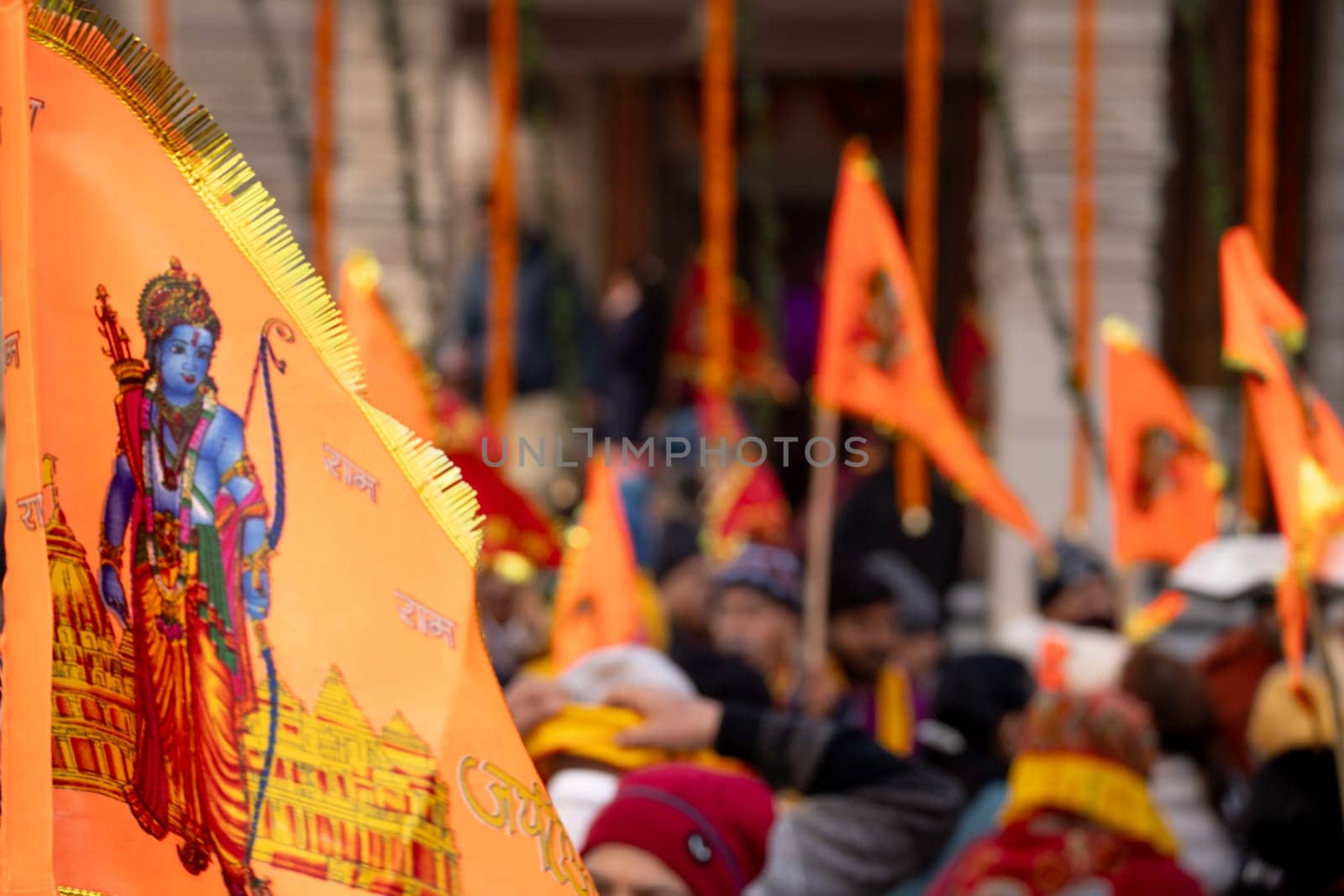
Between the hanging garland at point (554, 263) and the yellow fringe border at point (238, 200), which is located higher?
the hanging garland at point (554, 263)

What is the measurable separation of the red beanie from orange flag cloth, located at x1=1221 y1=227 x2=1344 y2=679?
865 mm

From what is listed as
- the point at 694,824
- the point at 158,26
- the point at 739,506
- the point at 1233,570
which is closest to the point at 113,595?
the point at 694,824

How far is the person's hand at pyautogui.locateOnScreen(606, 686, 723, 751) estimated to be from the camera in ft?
9.62

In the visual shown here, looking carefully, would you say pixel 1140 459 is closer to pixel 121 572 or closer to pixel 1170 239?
pixel 121 572

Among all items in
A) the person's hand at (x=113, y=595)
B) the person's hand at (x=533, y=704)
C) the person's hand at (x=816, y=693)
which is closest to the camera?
the person's hand at (x=113, y=595)

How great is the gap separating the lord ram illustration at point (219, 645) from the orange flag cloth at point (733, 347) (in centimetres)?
842

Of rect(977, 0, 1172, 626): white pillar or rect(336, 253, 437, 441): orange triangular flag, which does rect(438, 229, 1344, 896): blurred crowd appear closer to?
rect(336, 253, 437, 441): orange triangular flag

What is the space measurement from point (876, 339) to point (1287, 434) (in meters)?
2.73

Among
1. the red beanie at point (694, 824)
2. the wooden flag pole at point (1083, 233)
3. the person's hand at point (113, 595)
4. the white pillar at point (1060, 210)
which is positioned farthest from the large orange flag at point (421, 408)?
the white pillar at point (1060, 210)

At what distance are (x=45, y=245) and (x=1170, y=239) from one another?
1010cm

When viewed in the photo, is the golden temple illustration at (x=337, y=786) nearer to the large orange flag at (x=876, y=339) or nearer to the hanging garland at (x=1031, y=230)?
the large orange flag at (x=876, y=339)

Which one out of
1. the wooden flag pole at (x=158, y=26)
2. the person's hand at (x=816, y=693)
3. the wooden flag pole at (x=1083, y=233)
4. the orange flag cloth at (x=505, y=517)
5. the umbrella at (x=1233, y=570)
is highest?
the wooden flag pole at (x=158, y=26)

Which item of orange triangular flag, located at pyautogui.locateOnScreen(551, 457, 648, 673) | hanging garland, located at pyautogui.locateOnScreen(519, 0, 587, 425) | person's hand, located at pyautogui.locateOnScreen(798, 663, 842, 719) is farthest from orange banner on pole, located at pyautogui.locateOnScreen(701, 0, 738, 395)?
person's hand, located at pyautogui.locateOnScreen(798, 663, 842, 719)

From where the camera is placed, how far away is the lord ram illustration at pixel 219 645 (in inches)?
77.5
